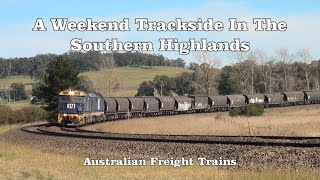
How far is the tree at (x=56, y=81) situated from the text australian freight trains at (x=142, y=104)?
38.2 ft

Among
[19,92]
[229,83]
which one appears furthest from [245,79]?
[19,92]

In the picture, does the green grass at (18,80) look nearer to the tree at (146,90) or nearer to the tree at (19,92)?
the tree at (19,92)

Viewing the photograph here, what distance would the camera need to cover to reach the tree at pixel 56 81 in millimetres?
62969

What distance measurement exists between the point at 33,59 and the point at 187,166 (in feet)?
602

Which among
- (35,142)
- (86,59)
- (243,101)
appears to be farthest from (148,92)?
(35,142)

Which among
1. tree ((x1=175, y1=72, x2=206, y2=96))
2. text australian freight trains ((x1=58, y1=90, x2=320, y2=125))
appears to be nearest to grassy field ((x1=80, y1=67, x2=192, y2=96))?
tree ((x1=175, y1=72, x2=206, y2=96))

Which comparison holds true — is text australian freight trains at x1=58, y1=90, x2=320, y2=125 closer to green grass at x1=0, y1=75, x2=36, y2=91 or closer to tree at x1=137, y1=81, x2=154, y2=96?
tree at x1=137, y1=81, x2=154, y2=96

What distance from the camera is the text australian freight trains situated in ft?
128

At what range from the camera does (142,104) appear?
2224 inches

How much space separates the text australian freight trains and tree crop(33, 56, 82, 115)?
1166cm

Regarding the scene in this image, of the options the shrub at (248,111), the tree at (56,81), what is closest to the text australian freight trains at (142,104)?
the shrub at (248,111)

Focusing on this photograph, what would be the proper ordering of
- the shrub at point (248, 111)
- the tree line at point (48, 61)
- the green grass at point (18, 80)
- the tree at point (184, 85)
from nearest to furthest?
the shrub at point (248, 111) → the tree at point (184, 85) → the green grass at point (18, 80) → the tree line at point (48, 61)

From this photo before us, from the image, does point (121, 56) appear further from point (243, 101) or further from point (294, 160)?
point (294, 160)

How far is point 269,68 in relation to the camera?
115375 mm
